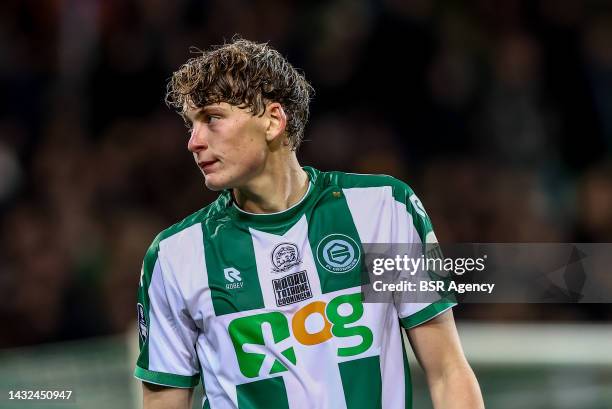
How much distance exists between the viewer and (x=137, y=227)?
6586mm

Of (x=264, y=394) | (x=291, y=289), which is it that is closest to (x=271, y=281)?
(x=291, y=289)

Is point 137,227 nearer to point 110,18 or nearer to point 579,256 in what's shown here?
point 110,18

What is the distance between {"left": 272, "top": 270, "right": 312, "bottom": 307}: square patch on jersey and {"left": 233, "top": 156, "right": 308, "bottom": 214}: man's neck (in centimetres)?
19

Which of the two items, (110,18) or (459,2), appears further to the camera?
(110,18)

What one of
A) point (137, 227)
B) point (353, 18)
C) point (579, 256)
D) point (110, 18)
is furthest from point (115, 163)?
point (579, 256)

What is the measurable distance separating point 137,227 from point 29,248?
67 cm

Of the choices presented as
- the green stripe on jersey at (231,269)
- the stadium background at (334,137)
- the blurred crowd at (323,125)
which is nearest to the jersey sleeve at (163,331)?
the green stripe on jersey at (231,269)

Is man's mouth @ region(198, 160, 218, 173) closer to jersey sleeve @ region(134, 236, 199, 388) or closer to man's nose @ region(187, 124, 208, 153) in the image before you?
man's nose @ region(187, 124, 208, 153)

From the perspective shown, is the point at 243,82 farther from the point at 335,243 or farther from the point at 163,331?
the point at 163,331

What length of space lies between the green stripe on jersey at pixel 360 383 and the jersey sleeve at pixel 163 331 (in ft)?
1.39

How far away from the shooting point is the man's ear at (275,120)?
2.85 meters

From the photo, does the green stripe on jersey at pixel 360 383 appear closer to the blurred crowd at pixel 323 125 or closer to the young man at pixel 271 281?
the young man at pixel 271 281

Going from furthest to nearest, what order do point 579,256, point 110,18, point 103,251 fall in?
point 110,18 → point 103,251 → point 579,256

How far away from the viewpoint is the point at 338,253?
2863 millimetres
